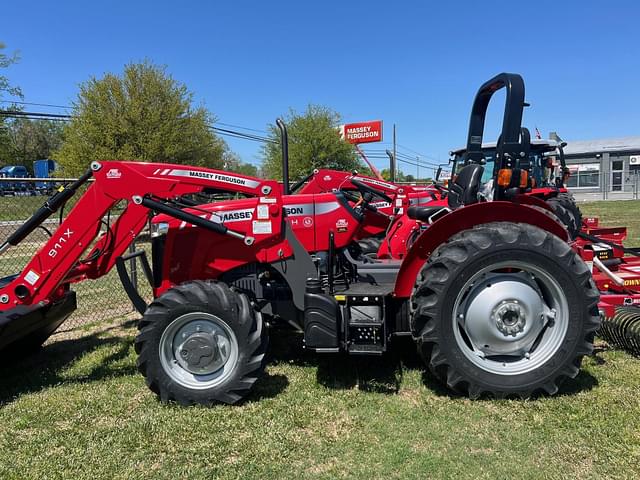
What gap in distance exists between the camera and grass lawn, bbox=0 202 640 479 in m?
2.68

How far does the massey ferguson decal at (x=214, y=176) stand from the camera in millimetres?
3660

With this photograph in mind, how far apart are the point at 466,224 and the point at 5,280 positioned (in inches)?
158

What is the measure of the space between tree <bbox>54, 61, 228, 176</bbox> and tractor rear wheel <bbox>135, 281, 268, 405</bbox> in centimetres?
1901

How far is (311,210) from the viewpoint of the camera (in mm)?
4031

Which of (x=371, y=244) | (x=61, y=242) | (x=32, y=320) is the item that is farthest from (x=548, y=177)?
(x=32, y=320)

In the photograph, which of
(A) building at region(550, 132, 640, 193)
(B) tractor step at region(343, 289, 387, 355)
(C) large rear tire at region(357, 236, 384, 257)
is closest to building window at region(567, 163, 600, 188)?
(A) building at region(550, 132, 640, 193)

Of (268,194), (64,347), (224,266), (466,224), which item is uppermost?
(268,194)

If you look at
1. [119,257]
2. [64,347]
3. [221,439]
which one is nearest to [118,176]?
[119,257]

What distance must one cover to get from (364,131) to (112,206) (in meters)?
37.4

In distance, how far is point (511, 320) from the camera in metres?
3.39

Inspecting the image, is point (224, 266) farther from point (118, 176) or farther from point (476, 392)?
point (476, 392)

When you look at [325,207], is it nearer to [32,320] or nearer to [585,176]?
[32,320]

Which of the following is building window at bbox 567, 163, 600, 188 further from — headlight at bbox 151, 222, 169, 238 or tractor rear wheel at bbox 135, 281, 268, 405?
tractor rear wheel at bbox 135, 281, 268, 405

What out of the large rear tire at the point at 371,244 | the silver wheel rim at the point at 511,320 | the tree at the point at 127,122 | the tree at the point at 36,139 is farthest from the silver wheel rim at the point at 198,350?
the tree at the point at 36,139
